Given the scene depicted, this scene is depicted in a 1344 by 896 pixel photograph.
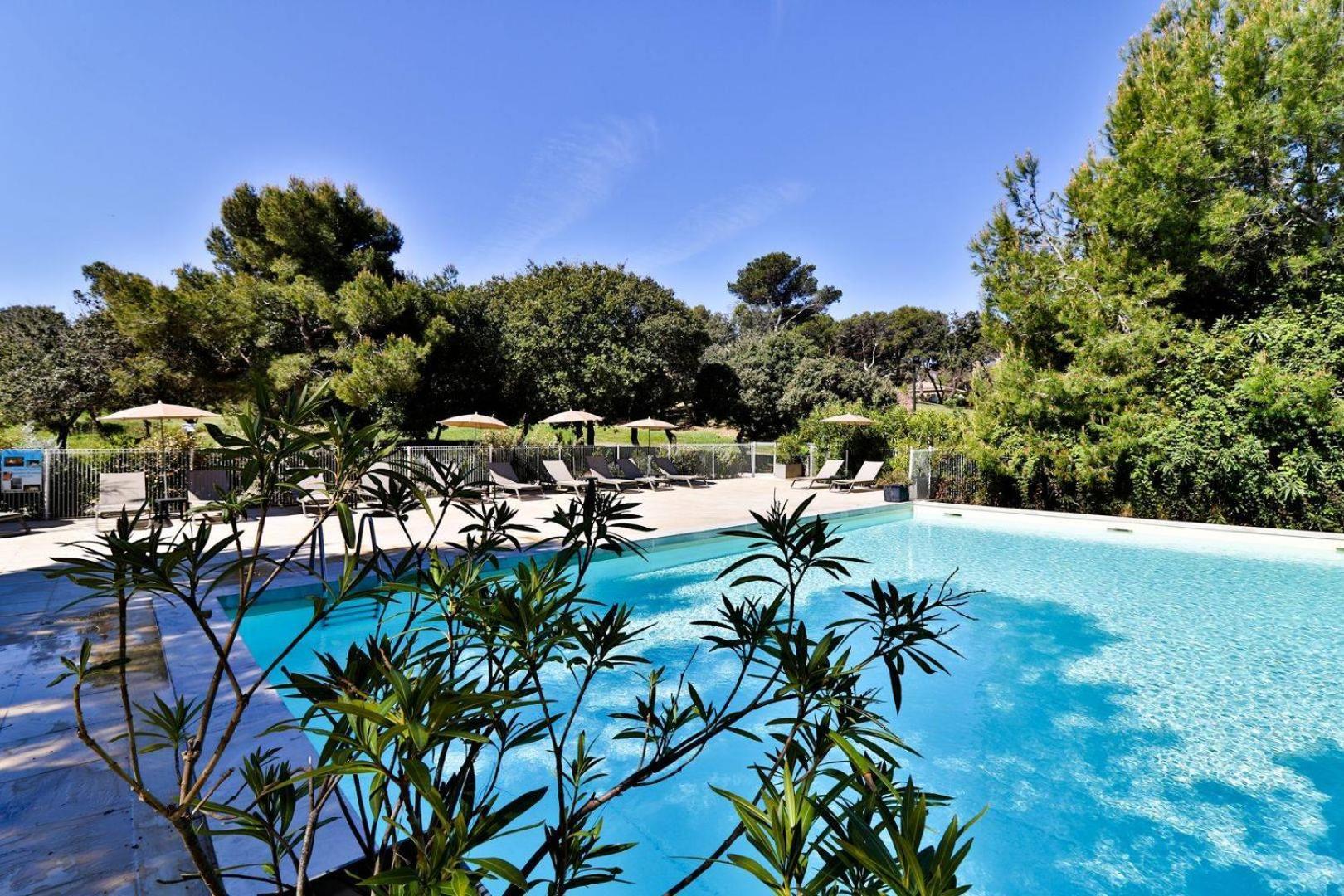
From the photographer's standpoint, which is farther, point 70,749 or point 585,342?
point 585,342

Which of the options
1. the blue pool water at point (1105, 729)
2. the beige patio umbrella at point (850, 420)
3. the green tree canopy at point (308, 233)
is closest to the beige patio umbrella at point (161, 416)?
the blue pool water at point (1105, 729)

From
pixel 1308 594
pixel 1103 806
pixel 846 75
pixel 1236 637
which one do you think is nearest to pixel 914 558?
pixel 1236 637

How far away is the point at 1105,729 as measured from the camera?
482 centimetres

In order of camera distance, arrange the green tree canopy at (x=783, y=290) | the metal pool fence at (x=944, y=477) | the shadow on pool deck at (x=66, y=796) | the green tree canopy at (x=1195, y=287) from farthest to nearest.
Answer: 1. the green tree canopy at (x=783, y=290)
2. the metal pool fence at (x=944, y=477)
3. the green tree canopy at (x=1195, y=287)
4. the shadow on pool deck at (x=66, y=796)

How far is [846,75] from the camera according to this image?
14.2 metres

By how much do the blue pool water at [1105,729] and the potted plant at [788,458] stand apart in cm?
1231

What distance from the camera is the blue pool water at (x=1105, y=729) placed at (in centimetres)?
349

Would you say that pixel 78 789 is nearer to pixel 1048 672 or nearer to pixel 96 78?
pixel 1048 672

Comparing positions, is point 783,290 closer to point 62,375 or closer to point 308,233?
point 308,233

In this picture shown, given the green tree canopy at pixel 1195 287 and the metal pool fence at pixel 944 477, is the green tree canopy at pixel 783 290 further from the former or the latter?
the green tree canopy at pixel 1195 287

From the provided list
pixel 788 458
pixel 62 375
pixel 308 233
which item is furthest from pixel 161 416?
pixel 788 458

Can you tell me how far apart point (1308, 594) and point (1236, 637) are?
2.73 meters

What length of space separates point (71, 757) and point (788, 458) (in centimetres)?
2017

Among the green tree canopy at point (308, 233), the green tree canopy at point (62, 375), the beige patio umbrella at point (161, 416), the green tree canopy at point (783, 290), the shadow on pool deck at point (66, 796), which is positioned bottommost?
the shadow on pool deck at point (66, 796)
